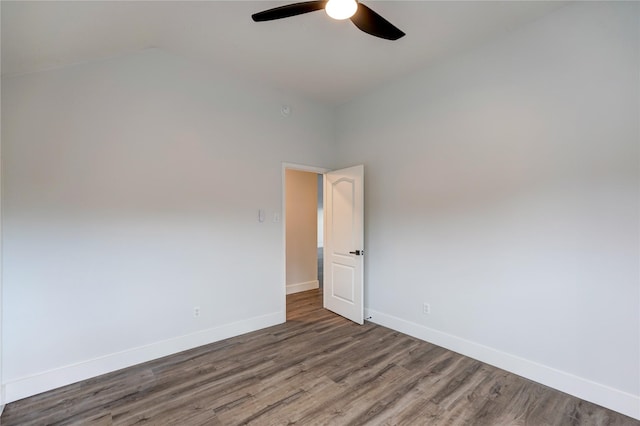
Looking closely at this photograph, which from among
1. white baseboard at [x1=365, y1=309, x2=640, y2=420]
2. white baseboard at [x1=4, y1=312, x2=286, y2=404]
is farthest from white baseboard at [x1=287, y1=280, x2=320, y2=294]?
white baseboard at [x1=365, y1=309, x2=640, y2=420]

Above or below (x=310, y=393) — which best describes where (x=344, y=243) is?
above

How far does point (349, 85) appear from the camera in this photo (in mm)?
3793

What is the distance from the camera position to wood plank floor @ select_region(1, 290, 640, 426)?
207 cm

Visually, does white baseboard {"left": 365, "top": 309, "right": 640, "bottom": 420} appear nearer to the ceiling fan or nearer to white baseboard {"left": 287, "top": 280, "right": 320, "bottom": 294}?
white baseboard {"left": 287, "top": 280, "right": 320, "bottom": 294}

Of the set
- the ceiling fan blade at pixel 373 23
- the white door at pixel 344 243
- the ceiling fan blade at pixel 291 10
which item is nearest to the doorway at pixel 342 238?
the white door at pixel 344 243

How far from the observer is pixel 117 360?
2701 millimetres

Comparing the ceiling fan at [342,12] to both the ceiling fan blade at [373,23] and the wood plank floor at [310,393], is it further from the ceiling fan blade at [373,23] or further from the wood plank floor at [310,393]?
the wood plank floor at [310,393]

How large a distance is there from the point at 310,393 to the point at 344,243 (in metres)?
2.09

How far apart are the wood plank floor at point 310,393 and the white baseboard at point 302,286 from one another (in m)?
2.28

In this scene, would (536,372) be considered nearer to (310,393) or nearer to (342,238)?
(310,393)

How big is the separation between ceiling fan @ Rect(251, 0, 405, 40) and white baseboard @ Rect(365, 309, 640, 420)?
2979mm

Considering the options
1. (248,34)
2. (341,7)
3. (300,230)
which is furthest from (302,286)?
(341,7)

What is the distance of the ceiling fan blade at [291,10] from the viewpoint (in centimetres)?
175

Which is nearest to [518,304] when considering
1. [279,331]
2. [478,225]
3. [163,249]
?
[478,225]
